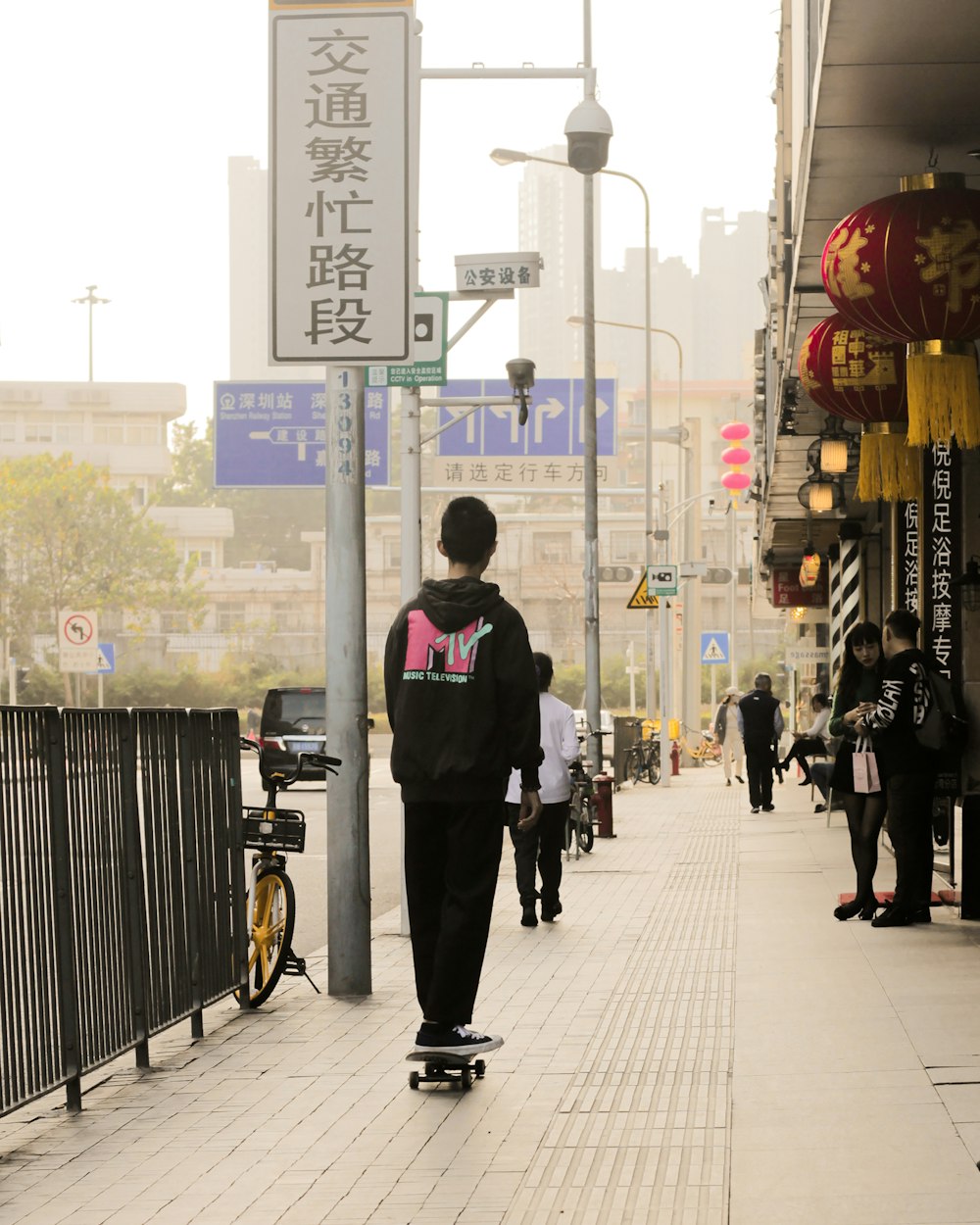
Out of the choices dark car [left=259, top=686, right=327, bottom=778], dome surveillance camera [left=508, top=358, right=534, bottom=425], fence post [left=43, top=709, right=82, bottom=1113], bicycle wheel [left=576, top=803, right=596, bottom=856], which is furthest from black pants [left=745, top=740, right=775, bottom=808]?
fence post [left=43, top=709, right=82, bottom=1113]

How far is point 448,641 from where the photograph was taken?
274 inches

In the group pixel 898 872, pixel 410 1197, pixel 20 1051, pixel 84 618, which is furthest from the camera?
pixel 84 618

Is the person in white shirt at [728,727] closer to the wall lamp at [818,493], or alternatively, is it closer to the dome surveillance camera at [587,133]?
the wall lamp at [818,493]

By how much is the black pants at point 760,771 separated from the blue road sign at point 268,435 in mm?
9965

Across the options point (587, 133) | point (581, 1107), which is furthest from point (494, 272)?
point (581, 1107)

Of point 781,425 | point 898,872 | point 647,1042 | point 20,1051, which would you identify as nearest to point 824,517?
point 781,425

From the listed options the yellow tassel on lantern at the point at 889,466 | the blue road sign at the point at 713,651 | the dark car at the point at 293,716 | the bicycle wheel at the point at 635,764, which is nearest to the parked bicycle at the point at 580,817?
the yellow tassel on lantern at the point at 889,466

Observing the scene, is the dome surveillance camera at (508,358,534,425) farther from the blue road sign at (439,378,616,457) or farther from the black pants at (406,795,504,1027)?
the blue road sign at (439,378,616,457)

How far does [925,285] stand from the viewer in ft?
26.7

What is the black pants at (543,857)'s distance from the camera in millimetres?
12562

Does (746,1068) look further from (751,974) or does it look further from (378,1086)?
(751,974)

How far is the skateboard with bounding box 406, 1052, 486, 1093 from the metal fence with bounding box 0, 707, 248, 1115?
1.14 meters

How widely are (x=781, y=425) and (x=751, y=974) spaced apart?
7396 mm

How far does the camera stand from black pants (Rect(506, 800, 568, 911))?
12.6 meters
